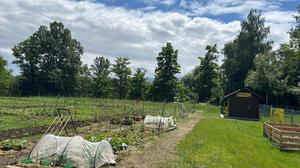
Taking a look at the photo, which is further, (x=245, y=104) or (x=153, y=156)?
(x=245, y=104)

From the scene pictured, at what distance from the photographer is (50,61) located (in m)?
77.5

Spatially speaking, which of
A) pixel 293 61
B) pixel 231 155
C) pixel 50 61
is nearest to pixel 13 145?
pixel 231 155

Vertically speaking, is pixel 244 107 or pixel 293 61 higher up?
pixel 293 61

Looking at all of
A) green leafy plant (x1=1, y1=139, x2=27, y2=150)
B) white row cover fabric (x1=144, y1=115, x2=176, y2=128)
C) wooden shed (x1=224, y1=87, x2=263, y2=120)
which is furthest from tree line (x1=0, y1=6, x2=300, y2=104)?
green leafy plant (x1=1, y1=139, x2=27, y2=150)

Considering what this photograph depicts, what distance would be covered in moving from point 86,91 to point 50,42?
42.1 feet

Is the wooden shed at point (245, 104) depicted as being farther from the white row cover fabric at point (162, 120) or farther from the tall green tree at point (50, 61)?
the tall green tree at point (50, 61)

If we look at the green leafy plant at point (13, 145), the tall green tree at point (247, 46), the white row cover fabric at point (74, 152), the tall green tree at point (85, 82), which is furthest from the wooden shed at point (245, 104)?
the tall green tree at point (85, 82)

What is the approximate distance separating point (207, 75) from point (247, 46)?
10.9 metres

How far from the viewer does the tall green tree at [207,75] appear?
234 feet

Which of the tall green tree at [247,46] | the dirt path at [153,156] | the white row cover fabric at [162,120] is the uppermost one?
the tall green tree at [247,46]

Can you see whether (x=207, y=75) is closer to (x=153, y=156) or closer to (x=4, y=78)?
(x=4, y=78)

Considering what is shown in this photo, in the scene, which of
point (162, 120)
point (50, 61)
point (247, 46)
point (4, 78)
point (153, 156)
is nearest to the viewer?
point (153, 156)

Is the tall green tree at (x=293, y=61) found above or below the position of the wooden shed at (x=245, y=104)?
above

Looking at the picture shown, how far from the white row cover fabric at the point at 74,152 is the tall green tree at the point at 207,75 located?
6148 centimetres
